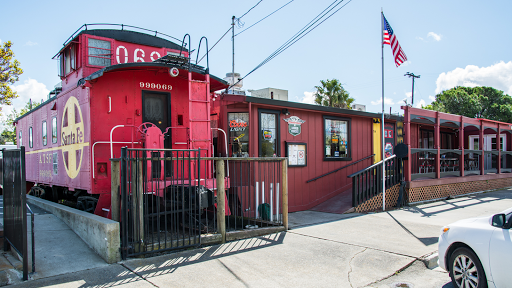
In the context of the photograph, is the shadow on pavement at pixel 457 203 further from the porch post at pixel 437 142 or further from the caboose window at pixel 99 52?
the caboose window at pixel 99 52

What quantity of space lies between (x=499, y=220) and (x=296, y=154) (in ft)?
22.3

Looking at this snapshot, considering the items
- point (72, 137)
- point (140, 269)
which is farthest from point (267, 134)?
point (140, 269)

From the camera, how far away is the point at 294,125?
35.1 feet

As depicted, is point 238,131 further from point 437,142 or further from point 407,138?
point 437,142

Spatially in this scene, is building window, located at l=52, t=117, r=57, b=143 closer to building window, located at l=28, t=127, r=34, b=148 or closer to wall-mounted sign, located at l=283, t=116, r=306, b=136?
building window, located at l=28, t=127, r=34, b=148

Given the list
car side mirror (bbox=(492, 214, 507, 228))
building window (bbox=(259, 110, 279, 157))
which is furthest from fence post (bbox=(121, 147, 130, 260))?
building window (bbox=(259, 110, 279, 157))

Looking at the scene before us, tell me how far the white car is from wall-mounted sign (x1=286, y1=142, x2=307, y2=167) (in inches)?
237

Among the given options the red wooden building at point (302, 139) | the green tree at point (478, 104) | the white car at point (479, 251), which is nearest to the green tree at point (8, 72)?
the red wooden building at point (302, 139)

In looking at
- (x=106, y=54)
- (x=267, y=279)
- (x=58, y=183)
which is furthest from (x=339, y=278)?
(x=58, y=183)

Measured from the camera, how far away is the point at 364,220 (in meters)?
8.60

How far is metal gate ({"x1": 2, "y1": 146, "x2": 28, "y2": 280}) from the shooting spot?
4441 mm

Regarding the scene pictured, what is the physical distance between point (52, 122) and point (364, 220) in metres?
9.17

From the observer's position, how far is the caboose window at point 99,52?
8.51 m

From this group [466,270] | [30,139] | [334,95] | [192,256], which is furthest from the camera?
[334,95]
